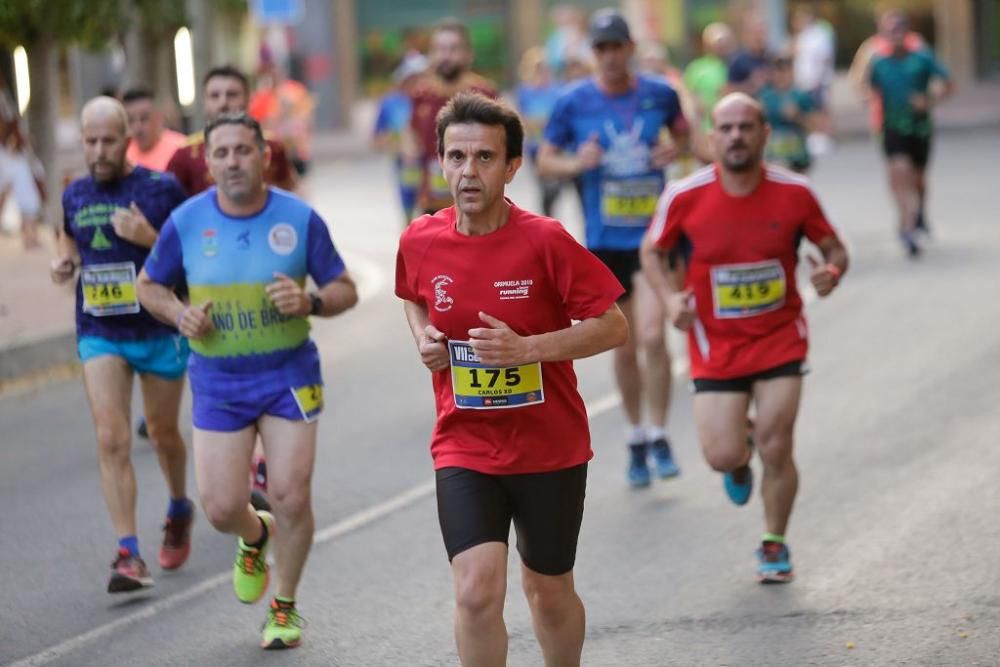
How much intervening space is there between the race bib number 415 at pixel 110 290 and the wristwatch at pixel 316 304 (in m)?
1.25

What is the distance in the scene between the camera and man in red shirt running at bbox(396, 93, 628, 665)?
17.9 ft

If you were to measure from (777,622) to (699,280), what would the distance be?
1497 millimetres

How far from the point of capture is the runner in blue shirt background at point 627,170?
30.9 feet

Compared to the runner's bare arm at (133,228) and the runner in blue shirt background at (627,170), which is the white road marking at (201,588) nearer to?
the runner in blue shirt background at (627,170)

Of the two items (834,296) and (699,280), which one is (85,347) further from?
(834,296)

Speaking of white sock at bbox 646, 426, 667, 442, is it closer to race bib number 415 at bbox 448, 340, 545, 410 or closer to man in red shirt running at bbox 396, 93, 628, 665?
man in red shirt running at bbox 396, 93, 628, 665

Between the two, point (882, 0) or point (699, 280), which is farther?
point (882, 0)

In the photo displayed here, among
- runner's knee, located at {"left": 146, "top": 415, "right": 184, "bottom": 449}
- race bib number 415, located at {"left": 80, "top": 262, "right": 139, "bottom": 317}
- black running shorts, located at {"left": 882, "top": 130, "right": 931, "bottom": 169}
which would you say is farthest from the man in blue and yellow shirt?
black running shorts, located at {"left": 882, "top": 130, "right": 931, "bottom": 169}

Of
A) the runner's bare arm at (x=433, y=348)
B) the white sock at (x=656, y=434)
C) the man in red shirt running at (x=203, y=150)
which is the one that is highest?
the man in red shirt running at (x=203, y=150)

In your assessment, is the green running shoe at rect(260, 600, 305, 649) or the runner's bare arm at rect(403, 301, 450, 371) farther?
the green running shoe at rect(260, 600, 305, 649)

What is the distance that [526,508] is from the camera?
18.2 ft

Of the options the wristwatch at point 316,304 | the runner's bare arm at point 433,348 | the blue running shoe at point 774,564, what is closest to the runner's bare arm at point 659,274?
the blue running shoe at point 774,564

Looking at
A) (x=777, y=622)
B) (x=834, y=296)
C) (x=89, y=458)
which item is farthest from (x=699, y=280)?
(x=834, y=296)

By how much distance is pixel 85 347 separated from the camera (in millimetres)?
7883
